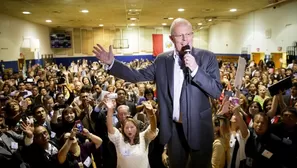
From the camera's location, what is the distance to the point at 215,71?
1435mm

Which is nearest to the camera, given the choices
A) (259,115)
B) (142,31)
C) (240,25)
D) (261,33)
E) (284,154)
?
(284,154)

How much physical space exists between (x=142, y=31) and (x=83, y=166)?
17908mm

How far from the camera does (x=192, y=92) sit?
1.38m

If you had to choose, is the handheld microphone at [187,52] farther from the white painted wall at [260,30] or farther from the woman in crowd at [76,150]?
the white painted wall at [260,30]

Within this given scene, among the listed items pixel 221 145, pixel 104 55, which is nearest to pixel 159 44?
pixel 221 145

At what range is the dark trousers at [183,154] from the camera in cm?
144

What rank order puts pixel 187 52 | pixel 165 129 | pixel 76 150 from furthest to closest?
pixel 76 150
pixel 165 129
pixel 187 52

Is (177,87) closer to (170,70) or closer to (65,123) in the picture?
(170,70)

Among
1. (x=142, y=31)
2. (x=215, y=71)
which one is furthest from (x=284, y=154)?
(x=142, y=31)

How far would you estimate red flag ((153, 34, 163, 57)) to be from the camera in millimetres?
18312

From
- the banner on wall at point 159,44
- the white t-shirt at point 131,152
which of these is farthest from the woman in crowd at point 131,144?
the banner on wall at point 159,44

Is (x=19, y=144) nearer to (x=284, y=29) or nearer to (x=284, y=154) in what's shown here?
(x=284, y=154)

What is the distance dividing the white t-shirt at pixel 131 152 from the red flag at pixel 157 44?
52.0 ft

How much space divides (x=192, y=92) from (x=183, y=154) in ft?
1.19
